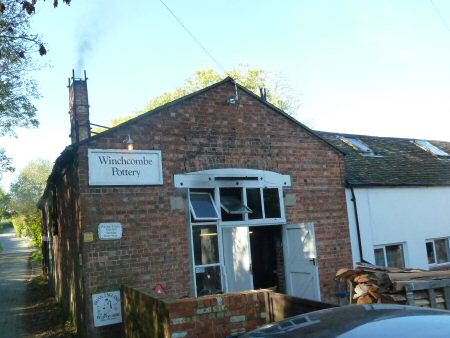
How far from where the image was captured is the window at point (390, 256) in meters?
13.6

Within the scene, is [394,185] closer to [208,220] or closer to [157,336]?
[208,220]

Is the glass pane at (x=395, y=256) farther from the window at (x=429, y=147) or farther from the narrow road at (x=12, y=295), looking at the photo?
the narrow road at (x=12, y=295)

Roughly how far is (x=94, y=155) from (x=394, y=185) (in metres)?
9.54

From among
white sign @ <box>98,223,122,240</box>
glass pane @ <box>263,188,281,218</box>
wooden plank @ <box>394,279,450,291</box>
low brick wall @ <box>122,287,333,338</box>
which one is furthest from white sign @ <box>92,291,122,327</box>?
wooden plank @ <box>394,279,450,291</box>

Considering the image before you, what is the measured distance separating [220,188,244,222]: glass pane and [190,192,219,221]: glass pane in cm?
34

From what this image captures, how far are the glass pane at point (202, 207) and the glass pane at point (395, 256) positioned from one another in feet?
22.1

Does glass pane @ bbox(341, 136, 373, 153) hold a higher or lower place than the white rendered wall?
higher

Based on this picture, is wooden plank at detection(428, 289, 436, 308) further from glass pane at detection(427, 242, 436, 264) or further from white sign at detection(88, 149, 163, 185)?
glass pane at detection(427, 242, 436, 264)

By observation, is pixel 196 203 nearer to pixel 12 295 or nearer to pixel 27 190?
pixel 12 295

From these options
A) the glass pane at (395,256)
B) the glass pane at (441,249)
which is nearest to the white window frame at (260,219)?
the glass pane at (395,256)

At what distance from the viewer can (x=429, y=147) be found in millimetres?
19531

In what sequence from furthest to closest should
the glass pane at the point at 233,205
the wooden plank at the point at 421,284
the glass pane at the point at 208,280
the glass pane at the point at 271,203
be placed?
the glass pane at the point at 271,203 → the glass pane at the point at 233,205 → the glass pane at the point at 208,280 → the wooden plank at the point at 421,284

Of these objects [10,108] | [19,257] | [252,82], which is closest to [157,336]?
[10,108]

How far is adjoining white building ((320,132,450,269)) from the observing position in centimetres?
1299
